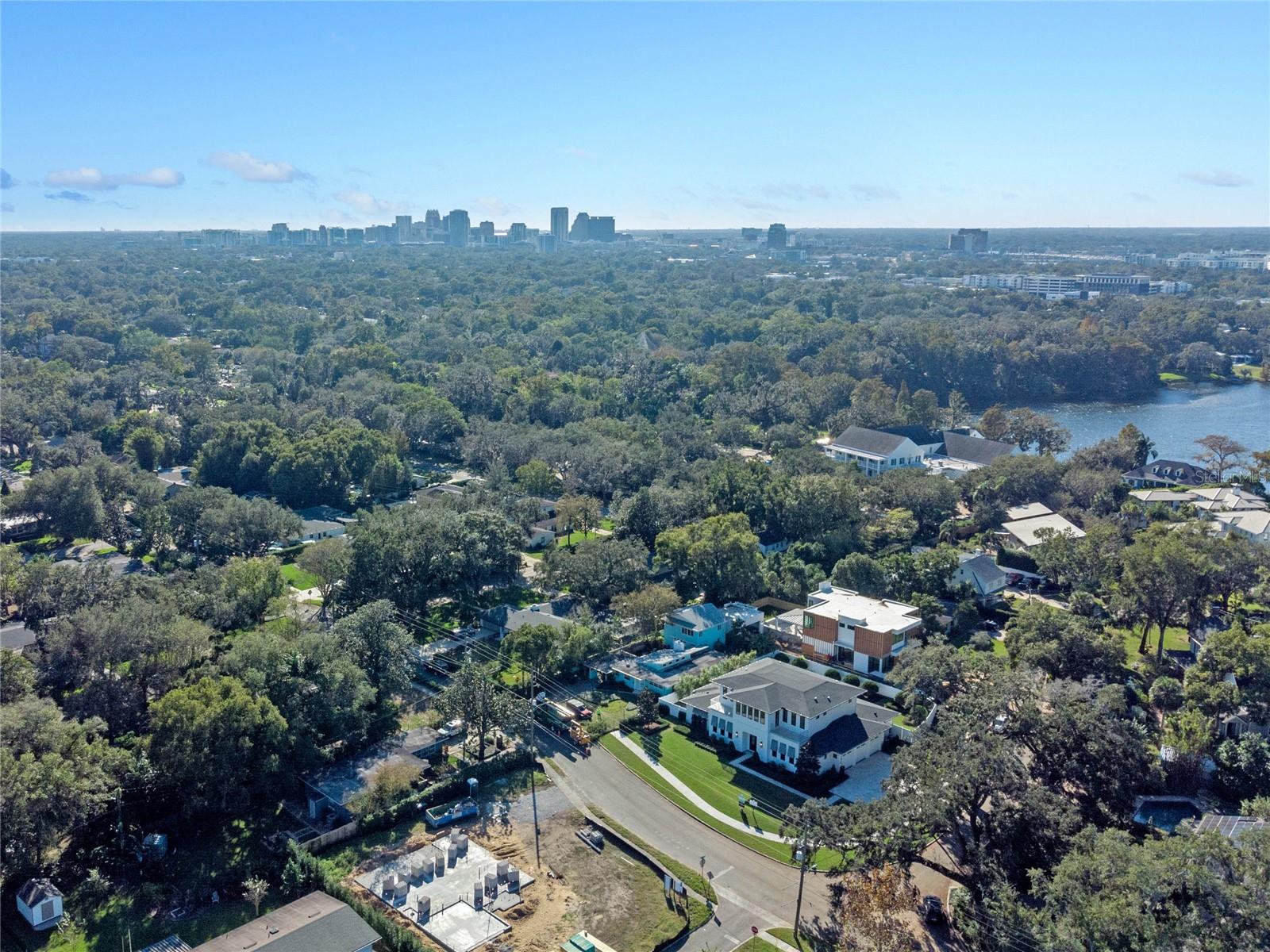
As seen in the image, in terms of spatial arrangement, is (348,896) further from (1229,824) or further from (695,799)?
(1229,824)

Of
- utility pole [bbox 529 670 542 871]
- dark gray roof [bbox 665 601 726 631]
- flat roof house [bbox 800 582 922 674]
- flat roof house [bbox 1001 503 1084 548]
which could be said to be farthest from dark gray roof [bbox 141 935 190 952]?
flat roof house [bbox 1001 503 1084 548]

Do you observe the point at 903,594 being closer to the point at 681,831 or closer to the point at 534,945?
the point at 681,831

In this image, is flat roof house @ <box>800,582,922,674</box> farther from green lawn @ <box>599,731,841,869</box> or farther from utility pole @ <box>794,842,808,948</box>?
utility pole @ <box>794,842,808,948</box>

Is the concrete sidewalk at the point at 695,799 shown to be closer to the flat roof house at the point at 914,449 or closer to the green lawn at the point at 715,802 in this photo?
the green lawn at the point at 715,802

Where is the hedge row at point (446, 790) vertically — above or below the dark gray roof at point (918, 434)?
below

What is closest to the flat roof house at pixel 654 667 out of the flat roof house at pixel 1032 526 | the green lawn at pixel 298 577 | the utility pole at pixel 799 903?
the utility pole at pixel 799 903
